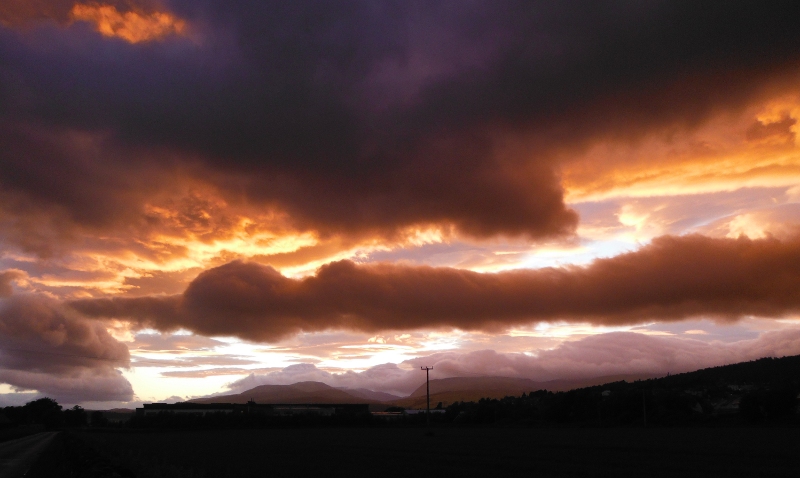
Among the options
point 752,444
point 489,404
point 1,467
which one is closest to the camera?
point 1,467

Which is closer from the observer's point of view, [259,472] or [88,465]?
[88,465]

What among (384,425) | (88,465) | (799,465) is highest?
(88,465)

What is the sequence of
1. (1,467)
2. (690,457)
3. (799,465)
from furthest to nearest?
(690,457), (1,467), (799,465)

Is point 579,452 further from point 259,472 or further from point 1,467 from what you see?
point 1,467

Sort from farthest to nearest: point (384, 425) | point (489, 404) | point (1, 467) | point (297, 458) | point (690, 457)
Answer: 1. point (489, 404)
2. point (384, 425)
3. point (297, 458)
4. point (690, 457)
5. point (1, 467)

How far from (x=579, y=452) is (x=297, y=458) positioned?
24.9 m

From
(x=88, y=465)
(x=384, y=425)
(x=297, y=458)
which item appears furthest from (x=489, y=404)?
(x=88, y=465)

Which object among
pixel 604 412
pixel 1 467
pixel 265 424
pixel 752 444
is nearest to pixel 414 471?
pixel 1 467

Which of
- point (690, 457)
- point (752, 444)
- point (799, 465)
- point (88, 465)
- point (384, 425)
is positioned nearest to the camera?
Answer: point (88, 465)

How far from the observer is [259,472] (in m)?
37.7

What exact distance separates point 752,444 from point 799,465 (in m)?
21.1

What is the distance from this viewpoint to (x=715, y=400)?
14675 cm

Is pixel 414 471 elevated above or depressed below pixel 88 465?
below

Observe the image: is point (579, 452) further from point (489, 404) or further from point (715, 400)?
point (715, 400)
